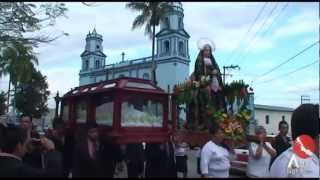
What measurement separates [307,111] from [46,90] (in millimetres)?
46016

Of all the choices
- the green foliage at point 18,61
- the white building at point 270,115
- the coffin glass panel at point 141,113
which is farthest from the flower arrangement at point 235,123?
the white building at point 270,115

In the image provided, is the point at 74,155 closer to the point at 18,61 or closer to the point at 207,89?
the point at 207,89

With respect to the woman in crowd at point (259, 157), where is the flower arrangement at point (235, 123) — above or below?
above

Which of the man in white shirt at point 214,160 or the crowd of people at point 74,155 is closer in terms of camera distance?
the crowd of people at point 74,155

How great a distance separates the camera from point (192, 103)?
552 centimetres

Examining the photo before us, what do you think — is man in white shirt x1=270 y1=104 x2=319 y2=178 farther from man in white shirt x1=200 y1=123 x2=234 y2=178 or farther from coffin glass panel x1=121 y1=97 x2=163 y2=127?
coffin glass panel x1=121 y1=97 x2=163 y2=127

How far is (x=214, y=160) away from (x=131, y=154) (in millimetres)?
1544

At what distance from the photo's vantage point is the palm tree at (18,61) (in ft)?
29.8

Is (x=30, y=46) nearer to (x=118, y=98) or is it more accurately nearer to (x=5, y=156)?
(x=118, y=98)

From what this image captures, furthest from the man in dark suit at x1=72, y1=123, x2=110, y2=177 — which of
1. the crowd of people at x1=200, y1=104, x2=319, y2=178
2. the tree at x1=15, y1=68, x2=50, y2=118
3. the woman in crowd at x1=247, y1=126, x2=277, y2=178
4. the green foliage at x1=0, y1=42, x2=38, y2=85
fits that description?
the tree at x1=15, y1=68, x2=50, y2=118

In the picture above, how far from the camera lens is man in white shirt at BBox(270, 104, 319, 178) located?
10.1ft

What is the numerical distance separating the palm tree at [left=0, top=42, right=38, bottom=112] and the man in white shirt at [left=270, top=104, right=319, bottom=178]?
674 cm

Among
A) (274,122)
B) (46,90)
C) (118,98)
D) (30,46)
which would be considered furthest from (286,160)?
(274,122)

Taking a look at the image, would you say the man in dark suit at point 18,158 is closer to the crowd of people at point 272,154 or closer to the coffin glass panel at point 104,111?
→ the coffin glass panel at point 104,111
